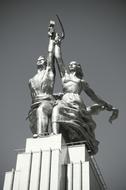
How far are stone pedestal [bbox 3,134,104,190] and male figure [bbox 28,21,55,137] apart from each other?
110cm

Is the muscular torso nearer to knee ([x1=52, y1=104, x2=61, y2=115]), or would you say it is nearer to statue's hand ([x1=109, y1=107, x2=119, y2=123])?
knee ([x1=52, y1=104, x2=61, y2=115])

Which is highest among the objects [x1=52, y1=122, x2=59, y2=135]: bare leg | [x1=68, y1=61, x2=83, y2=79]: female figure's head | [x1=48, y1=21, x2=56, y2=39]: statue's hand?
[x1=48, y1=21, x2=56, y2=39]: statue's hand

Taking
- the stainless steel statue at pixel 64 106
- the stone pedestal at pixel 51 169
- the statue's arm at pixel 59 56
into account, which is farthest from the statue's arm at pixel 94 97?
the stone pedestal at pixel 51 169

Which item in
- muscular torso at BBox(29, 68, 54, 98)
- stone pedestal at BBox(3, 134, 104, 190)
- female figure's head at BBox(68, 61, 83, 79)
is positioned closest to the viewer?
stone pedestal at BBox(3, 134, 104, 190)

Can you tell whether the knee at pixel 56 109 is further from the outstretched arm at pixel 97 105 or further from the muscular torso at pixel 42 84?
the outstretched arm at pixel 97 105

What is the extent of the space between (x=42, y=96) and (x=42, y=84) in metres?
0.70

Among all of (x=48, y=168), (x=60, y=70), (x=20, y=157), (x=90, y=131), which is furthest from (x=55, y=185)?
(x=60, y=70)

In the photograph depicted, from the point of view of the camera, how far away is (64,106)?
18.4 metres

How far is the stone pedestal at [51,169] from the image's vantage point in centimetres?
1508

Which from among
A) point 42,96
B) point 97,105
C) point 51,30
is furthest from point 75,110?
point 51,30

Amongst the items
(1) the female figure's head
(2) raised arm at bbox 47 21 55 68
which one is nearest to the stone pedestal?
(1) the female figure's head

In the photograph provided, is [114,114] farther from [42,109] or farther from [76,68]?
[42,109]

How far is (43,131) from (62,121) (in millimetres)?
909

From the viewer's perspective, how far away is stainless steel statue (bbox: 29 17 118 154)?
59.1 feet
